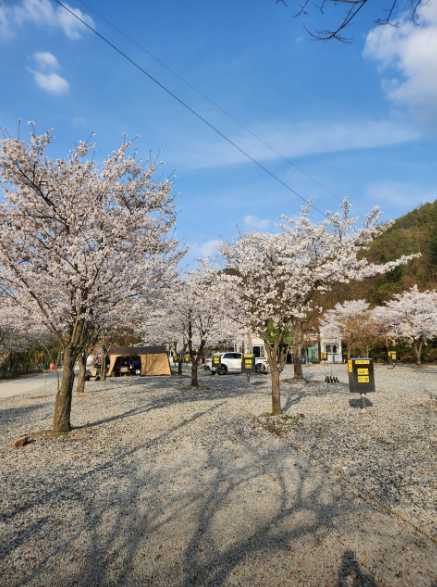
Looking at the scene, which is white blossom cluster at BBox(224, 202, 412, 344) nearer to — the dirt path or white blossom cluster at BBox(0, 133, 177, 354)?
white blossom cluster at BBox(0, 133, 177, 354)

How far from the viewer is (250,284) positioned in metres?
10.9

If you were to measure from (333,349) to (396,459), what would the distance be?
4578 cm

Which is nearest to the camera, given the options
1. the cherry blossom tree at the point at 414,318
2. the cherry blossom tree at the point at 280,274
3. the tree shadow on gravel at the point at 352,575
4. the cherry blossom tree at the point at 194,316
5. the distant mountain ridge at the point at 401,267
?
the tree shadow on gravel at the point at 352,575

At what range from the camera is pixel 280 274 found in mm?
10961

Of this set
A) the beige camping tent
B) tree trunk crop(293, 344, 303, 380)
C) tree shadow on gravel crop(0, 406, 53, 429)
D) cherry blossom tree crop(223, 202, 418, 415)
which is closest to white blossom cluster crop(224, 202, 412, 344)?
cherry blossom tree crop(223, 202, 418, 415)

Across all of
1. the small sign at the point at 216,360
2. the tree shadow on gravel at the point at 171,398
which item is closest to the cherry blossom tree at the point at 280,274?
the tree shadow on gravel at the point at 171,398

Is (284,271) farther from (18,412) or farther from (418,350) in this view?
(418,350)

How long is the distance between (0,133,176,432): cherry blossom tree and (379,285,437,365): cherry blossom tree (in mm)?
29936

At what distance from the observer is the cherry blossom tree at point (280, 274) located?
34.5 feet

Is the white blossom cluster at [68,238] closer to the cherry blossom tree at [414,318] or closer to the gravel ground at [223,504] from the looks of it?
the gravel ground at [223,504]

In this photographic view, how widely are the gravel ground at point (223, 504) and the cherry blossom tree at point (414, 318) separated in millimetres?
26144

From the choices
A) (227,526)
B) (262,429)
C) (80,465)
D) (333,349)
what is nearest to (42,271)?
(80,465)

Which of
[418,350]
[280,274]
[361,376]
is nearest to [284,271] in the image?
[280,274]

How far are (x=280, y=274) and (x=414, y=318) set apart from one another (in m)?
27.4
